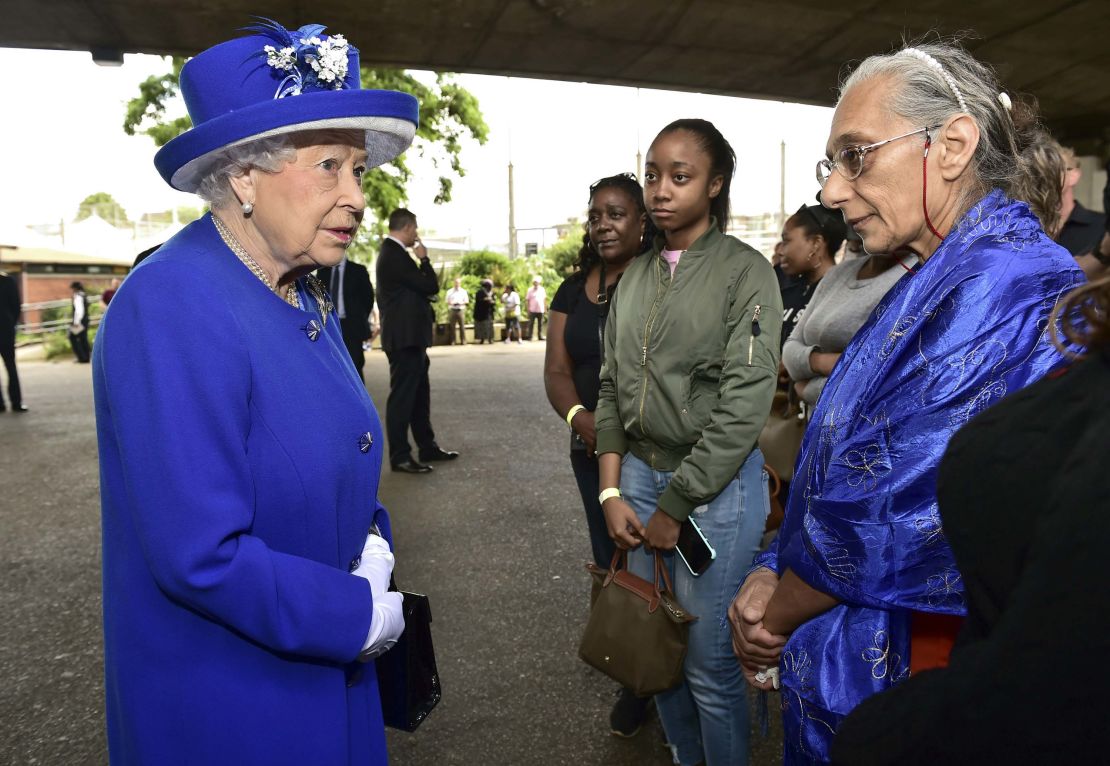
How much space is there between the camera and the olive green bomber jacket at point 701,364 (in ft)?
7.66

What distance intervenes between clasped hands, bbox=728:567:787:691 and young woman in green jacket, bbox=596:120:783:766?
1.92 ft

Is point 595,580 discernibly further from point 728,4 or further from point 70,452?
point 70,452

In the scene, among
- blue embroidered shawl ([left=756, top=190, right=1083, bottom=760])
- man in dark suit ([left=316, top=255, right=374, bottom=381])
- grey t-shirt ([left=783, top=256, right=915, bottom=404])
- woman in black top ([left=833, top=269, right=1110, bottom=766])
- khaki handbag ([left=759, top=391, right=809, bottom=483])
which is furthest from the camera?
man in dark suit ([left=316, top=255, right=374, bottom=381])

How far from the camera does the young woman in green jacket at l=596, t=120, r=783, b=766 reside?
7.75 ft

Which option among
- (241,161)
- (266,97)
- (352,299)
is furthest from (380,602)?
(352,299)

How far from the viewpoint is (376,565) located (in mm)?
1700

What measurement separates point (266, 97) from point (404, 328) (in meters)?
5.63

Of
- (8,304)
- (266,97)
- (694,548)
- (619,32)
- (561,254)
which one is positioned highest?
(619,32)

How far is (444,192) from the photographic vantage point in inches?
786

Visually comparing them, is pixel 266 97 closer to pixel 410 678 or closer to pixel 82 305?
pixel 410 678

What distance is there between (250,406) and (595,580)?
5.15ft

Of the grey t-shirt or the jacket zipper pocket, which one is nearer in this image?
the jacket zipper pocket

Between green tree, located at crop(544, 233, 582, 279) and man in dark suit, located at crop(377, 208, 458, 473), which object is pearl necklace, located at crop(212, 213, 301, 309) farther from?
green tree, located at crop(544, 233, 582, 279)

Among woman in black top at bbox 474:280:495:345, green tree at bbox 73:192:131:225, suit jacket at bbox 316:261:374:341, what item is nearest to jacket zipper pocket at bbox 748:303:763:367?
suit jacket at bbox 316:261:374:341
